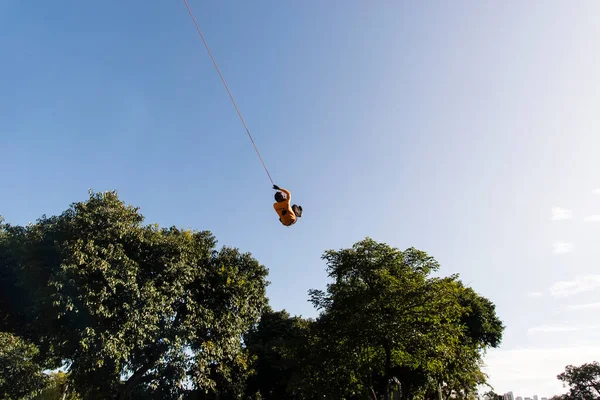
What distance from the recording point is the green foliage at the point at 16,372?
2684cm

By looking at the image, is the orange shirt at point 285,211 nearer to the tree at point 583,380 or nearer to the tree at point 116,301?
the tree at point 116,301

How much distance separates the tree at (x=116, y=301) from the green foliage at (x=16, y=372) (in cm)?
889

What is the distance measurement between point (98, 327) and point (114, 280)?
2611 millimetres

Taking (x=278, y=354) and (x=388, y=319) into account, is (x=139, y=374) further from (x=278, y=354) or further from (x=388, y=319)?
(x=278, y=354)

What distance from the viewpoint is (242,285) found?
77.0ft

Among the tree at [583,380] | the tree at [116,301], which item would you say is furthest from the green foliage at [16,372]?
the tree at [583,380]

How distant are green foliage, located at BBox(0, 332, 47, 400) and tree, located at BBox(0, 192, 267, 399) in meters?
8.89

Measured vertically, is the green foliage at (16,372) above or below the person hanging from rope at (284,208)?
below

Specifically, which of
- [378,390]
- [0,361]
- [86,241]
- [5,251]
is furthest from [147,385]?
[378,390]

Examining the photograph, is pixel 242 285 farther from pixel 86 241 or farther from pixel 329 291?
pixel 86 241

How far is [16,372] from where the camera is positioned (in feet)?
92.5

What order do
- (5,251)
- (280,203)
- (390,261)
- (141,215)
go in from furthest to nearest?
(390,261) → (141,215) → (5,251) → (280,203)

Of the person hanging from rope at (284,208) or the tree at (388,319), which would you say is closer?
the person hanging from rope at (284,208)

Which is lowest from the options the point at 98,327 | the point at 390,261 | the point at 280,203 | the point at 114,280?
the point at 98,327
